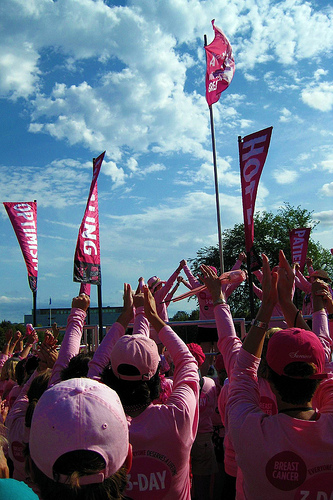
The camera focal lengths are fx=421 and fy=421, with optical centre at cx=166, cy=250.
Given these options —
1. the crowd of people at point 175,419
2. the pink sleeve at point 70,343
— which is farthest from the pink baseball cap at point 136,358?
the pink sleeve at point 70,343

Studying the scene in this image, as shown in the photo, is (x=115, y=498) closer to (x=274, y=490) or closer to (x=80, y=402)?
(x=80, y=402)

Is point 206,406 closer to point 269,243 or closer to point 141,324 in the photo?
point 141,324

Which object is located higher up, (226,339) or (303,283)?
(303,283)

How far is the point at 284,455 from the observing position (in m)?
1.83

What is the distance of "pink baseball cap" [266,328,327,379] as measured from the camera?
1.96m

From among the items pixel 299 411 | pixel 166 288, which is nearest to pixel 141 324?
pixel 299 411

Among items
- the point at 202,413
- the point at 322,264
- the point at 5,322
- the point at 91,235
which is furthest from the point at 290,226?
the point at 202,413

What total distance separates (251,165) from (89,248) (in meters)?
3.83

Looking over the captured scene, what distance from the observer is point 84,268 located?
7781 millimetres

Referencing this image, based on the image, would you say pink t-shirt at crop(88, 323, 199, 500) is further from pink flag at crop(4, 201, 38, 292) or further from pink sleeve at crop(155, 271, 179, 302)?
pink flag at crop(4, 201, 38, 292)

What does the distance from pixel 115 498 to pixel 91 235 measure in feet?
23.4

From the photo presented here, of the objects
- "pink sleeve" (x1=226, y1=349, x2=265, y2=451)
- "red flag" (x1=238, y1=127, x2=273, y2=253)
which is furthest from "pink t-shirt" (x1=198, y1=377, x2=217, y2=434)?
"red flag" (x1=238, y1=127, x2=273, y2=253)

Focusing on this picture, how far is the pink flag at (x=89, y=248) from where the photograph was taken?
7.72 metres

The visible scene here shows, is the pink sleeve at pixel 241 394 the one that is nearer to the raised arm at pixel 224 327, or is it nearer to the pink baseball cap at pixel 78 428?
the raised arm at pixel 224 327
